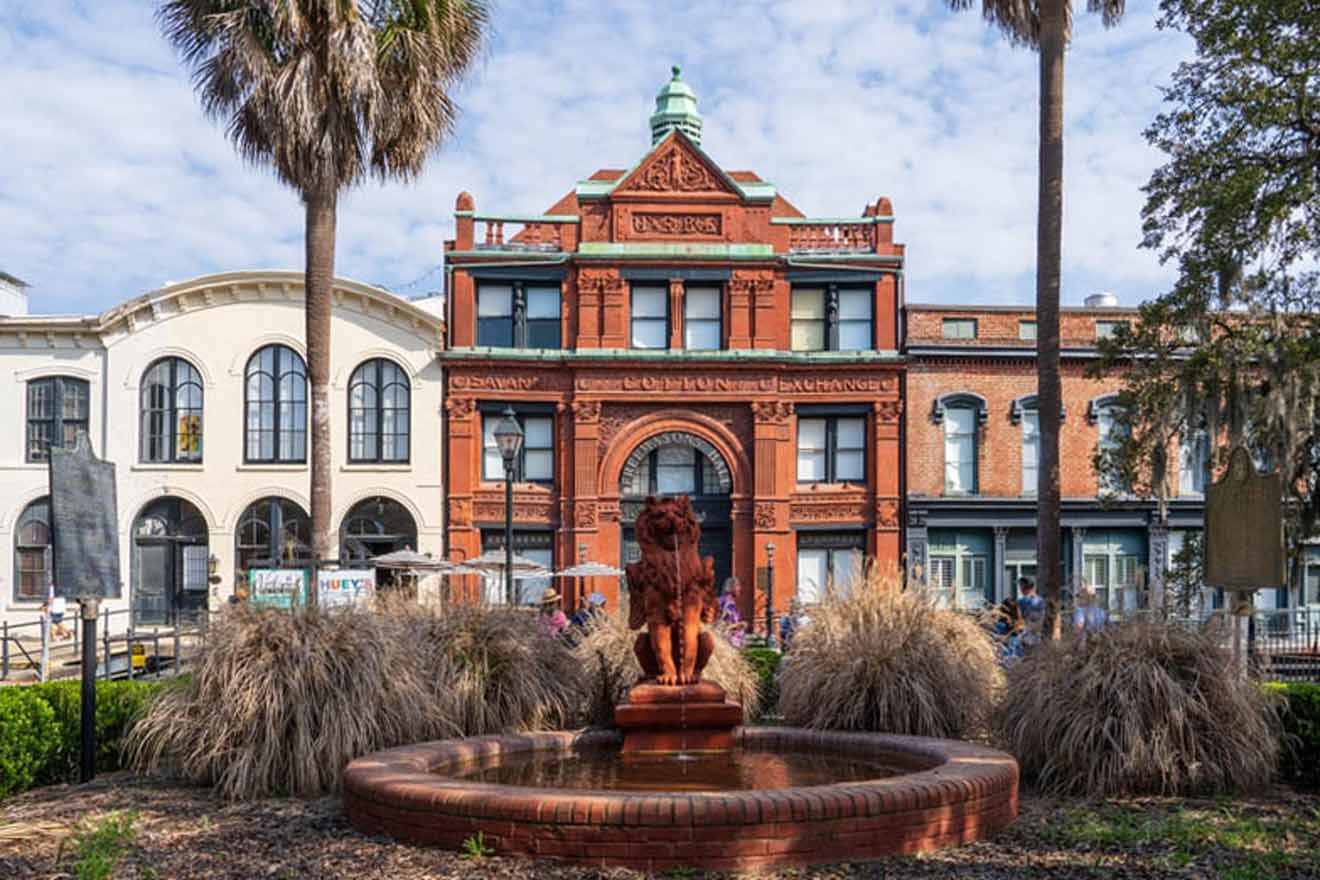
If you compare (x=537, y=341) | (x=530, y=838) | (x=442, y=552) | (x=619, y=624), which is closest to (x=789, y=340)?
(x=537, y=341)

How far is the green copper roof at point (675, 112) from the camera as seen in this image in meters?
40.2

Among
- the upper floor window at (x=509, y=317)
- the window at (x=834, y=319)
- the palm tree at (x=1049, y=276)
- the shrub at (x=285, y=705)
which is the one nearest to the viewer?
the shrub at (x=285, y=705)

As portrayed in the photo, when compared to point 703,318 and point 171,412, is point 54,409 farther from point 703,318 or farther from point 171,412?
point 703,318

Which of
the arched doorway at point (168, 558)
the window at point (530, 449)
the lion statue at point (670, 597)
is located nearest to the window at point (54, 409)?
the arched doorway at point (168, 558)

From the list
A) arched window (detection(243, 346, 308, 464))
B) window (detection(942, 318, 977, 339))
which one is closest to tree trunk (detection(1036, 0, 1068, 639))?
window (detection(942, 318, 977, 339))

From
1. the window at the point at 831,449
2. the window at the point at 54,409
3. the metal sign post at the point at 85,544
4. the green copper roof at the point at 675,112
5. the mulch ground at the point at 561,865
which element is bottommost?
the mulch ground at the point at 561,865

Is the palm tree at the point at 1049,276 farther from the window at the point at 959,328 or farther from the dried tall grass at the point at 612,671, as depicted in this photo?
the window at the point at 959,328

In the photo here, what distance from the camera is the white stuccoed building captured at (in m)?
34.7

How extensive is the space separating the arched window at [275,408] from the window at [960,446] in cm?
1731

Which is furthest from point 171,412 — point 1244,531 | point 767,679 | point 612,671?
point 1244,531

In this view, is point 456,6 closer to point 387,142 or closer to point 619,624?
point 387,142

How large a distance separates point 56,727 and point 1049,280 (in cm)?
1312

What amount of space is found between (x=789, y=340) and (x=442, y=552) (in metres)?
10.9

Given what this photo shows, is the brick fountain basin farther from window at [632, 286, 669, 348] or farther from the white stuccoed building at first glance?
window at [632, 286, 669, 348]
